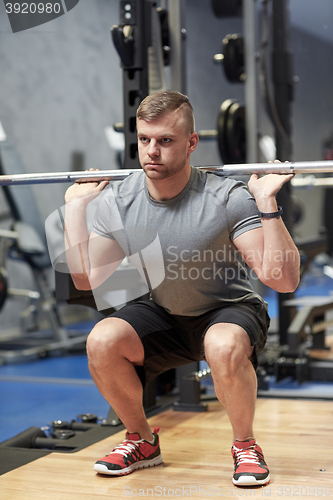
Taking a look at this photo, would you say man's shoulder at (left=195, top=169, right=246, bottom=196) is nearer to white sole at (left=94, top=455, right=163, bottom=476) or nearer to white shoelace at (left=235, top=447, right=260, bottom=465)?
white shoelace at (left=235, top=447, right=260, bottom=465)

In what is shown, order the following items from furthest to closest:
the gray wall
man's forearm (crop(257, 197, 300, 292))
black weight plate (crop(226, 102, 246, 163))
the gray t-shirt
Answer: the gray wall < black weight plate (crop(226, 102, 246, 163)) < the gray t-shirt < man's forearm (crop(257, 197, 300, 292))

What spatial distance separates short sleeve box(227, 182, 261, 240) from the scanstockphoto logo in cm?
127

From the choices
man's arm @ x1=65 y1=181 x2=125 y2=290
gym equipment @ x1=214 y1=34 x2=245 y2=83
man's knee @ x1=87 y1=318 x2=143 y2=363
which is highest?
gym equipment @ x1=214 y1=34 x2=245 y2=83

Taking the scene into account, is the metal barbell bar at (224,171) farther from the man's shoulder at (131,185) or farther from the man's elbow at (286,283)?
the man's elbow at (286,283)

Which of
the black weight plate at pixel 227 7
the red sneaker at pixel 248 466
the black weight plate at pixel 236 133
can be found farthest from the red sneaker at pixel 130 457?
the black weight plate at pixel 227 7

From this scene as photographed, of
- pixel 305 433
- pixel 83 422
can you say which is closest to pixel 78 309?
pixel 83 422

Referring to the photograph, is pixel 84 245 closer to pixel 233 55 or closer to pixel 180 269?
pixel 180 269

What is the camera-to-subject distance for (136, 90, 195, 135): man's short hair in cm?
170

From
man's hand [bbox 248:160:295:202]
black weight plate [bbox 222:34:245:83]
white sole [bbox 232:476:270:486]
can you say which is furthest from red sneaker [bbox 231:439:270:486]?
black weight plate [bbox 222:34:245:83]

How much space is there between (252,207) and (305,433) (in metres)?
0.96

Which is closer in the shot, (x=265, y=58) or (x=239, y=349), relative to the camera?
(x=239, y=349)

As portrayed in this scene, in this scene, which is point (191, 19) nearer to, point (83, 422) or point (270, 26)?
point (270, 26)

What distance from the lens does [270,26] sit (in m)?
3.65

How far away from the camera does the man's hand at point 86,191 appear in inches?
74.1
